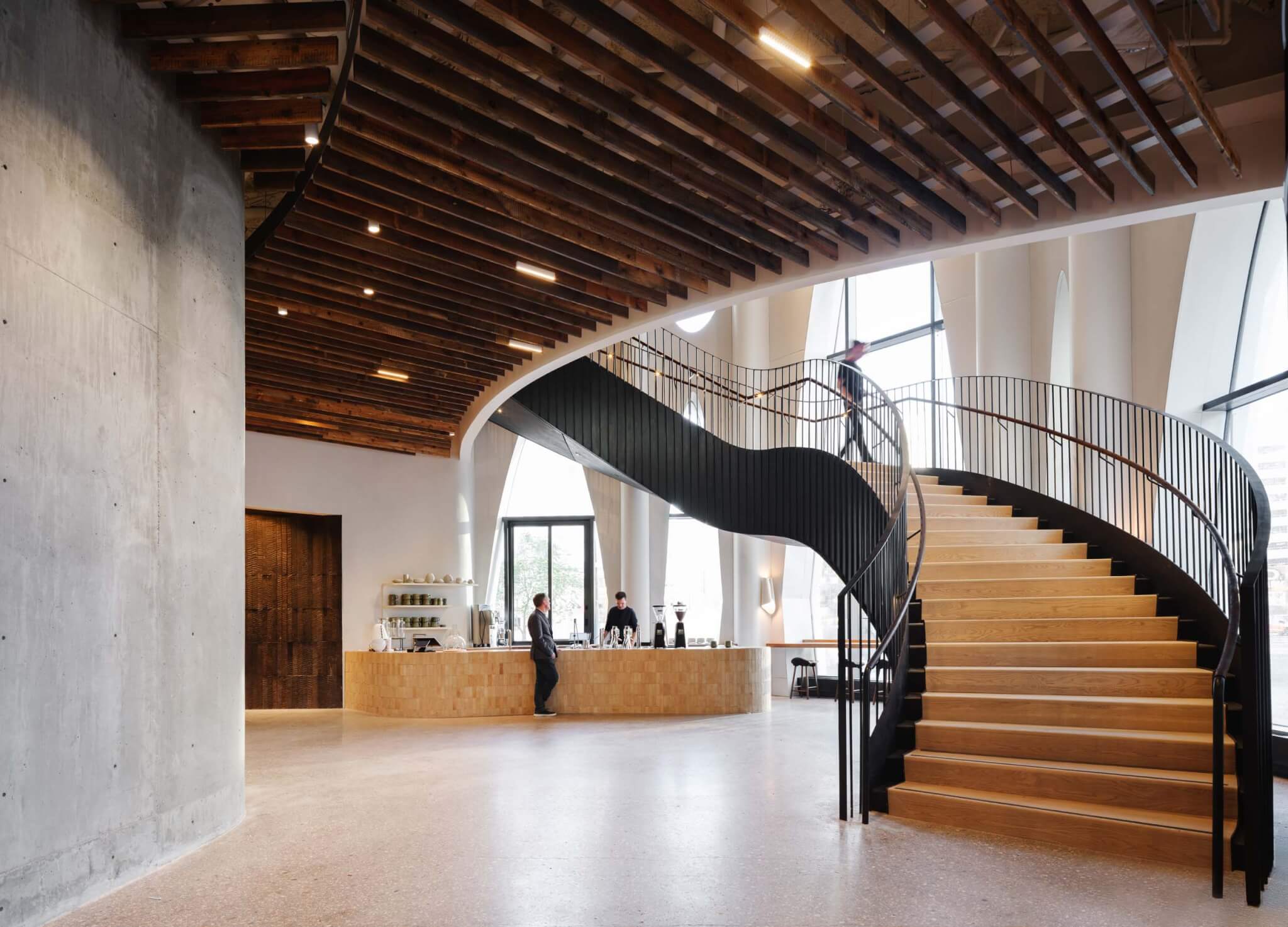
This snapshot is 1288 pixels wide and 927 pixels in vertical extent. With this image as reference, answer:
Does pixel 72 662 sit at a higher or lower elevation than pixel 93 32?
lower

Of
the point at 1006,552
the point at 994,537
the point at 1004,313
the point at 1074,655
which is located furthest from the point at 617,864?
the point at 1004,313

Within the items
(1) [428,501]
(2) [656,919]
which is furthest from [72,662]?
(1) [428,501]

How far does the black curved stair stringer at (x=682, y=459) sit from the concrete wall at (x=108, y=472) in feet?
17.4

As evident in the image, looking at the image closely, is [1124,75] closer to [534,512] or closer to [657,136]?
[657,136]

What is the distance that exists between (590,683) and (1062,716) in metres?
6.15

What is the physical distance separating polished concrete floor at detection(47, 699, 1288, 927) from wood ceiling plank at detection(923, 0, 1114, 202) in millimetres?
3642

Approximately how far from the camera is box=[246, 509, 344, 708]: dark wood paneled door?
1311cm

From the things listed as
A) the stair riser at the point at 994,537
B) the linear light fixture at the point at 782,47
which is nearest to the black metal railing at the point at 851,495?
the stair riser at the point at 994,537

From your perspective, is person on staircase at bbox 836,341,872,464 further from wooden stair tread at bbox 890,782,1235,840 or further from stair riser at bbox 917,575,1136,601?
wooden stair tread at bbox 890,782,1235,840

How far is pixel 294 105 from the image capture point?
5.14m

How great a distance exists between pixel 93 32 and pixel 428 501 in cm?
997

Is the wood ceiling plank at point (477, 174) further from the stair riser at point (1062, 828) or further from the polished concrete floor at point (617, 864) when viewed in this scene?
the stair riser at point (1062, 828)

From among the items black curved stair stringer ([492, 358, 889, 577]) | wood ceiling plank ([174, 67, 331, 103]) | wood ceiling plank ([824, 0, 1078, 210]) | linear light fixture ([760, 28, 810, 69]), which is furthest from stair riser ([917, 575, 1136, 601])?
wood ceiling plank ([174, 67, 331, 103])

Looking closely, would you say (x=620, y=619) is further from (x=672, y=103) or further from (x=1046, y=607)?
(x=672, y=103)
